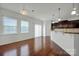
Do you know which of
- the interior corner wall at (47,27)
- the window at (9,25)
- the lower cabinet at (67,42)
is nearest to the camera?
the lower cabinet at (67,42)

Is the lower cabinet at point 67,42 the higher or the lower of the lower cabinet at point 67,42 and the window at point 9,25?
the lower

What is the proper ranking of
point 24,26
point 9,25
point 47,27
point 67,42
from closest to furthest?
point 67,42 → point 9,25 → point 24,26 → point 47,27

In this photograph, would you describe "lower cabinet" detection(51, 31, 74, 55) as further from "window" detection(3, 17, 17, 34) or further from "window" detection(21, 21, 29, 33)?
"window" detection(21, 21, 29, 33)

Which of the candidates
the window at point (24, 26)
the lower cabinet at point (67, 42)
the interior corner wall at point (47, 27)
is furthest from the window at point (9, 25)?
the interior corner wall at point (47, 27)

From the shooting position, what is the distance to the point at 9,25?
762cm

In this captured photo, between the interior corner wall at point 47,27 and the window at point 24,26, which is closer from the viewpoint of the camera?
the window at point 24,26

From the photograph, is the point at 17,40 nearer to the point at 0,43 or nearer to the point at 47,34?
the point at 0,43

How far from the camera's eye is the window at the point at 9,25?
7176 millimetres

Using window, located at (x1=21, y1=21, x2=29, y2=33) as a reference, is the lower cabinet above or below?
below

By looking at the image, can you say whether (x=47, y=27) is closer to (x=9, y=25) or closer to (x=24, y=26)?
(x=24, y=26)

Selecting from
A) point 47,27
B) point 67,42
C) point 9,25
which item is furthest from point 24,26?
point 67,42

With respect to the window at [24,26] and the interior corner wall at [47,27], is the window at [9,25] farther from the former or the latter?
the interior corner wall at [47,27]

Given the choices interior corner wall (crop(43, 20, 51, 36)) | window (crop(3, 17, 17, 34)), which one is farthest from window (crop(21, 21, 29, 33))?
interior corner wall (crop(43, 20, 51, 36))

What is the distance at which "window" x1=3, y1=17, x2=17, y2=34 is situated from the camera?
7176mm
